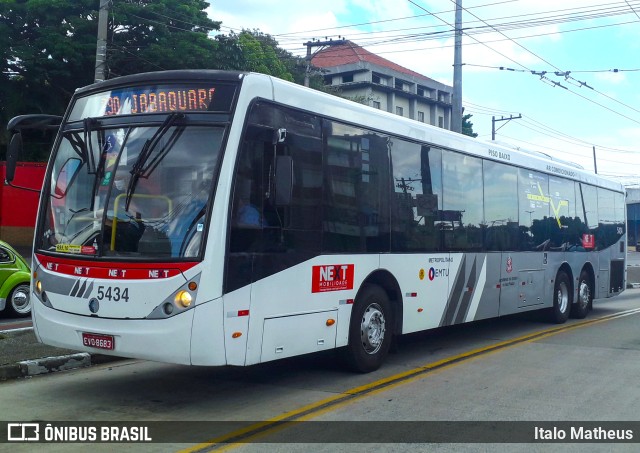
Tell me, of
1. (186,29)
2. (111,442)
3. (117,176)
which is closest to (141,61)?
(186,29)

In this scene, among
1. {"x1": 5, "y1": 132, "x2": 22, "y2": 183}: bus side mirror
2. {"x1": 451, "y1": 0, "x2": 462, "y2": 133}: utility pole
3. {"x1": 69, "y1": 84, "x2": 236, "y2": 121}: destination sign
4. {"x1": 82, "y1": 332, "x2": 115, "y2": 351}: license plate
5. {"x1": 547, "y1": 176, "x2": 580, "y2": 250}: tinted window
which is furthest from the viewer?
{"x1": 451, "y1": 0, "x2": 462, "y2": 133}: utility pole

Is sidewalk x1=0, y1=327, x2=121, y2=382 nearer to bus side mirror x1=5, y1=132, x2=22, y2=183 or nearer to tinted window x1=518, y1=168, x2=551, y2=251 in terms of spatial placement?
bus side mirror x1=5, y1=132, x2=22, y2=183

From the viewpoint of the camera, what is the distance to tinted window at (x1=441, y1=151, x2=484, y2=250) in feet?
35.4

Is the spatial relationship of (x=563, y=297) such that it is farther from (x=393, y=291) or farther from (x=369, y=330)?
→ (x=369, y=330)

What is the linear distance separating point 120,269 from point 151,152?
1.21 metres

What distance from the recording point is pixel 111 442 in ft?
19.9

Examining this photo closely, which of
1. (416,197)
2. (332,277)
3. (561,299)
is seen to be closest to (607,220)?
(561,299)

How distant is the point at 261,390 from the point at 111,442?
2.34 m

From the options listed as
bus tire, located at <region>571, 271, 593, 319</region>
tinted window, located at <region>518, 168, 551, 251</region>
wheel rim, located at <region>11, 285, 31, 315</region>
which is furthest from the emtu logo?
bus tire, located at <region>571, 271, 593, 319</region>

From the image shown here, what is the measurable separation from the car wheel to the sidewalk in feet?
13.2

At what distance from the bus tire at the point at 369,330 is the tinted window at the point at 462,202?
6.72 feet

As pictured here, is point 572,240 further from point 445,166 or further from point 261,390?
point 261,390

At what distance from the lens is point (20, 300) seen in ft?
46.6

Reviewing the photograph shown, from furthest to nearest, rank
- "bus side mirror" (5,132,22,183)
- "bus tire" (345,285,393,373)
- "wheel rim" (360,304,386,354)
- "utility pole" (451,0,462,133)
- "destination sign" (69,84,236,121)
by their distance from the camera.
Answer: "utility pole" (451,0,462,133)
"wheel rim" (360,304,386,354)
"bus tire" (345,285,393,373)
"bus side mirror" (5,132,22,183)
"destination sign" (69,84,236,121)
